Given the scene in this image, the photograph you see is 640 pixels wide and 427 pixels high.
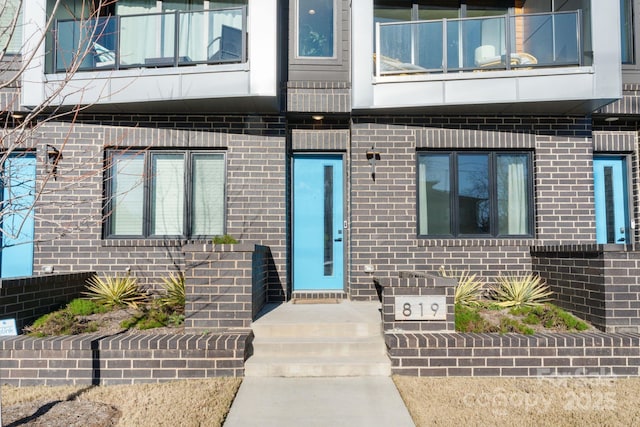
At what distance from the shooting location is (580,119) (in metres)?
7.47

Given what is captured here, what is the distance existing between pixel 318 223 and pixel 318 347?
292cm

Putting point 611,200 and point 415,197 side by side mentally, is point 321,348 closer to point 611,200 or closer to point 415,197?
point 415,197

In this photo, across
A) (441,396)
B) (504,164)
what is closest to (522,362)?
(441,396)

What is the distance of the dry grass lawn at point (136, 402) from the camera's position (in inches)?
146

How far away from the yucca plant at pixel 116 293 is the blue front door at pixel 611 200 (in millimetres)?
7790

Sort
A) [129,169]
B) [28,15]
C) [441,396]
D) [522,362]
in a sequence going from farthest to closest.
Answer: [129,169] → [28,15] → [522,362] → [441,396]

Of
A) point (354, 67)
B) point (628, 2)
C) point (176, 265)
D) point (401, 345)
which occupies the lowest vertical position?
point (401, 345)

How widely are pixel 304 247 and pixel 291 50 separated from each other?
3.39 metres

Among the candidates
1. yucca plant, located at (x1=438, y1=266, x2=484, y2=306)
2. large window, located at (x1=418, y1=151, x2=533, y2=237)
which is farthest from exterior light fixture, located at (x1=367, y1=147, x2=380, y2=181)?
yucca plant, located at (x1=438, y1=266, x2=484, y2=306)

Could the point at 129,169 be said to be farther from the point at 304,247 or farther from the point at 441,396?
the point at 441,396

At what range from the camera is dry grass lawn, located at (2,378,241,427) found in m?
3.71

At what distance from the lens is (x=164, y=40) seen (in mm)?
7086

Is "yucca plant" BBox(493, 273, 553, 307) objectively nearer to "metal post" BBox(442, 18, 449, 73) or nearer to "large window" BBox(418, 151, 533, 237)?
"large window" BBox(418, 151, 533, 237)

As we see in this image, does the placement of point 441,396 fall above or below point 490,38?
below
